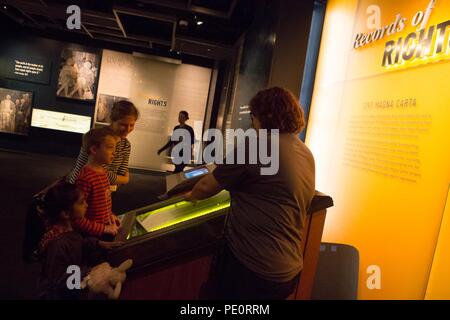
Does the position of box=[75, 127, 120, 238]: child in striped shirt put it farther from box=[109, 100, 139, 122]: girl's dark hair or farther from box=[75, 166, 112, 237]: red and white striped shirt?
box=[109, 100, 139, 122]: girl's dark hair

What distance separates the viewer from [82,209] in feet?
5.91

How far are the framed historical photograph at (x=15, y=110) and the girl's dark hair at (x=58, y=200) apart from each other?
896cm

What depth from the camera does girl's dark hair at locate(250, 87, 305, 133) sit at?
5.43 feet

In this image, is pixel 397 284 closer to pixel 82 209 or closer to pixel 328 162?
pixel 328 162

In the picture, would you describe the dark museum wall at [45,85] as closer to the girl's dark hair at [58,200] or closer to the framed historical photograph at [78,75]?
the framed historical photograph at [78,75]

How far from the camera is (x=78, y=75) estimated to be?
9.71 metres

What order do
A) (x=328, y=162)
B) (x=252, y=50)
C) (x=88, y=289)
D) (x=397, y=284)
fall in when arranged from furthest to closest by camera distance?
(x=252, y=50) → (x=328, y=162) → (x=397, y=284) → (x=88, y=289)

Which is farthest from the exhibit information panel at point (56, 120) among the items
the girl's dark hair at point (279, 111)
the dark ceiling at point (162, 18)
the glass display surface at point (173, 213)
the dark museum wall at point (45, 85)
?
the girl's dark hair at point (279, 111)

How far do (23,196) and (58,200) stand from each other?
463 centimetres

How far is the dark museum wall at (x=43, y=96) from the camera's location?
9664 mm

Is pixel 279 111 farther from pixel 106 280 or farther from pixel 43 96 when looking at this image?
pixel 43 96

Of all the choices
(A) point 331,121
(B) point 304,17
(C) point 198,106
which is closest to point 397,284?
(A) point 331,121

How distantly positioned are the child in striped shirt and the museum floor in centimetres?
140
